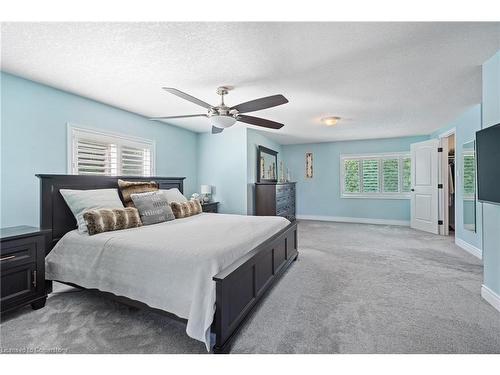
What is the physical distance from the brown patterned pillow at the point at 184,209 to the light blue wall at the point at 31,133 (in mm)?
1457

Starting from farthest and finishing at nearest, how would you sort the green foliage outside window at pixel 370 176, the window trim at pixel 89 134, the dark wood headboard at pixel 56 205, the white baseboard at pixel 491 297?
the green foliage outside window at pixel 370 176, the window trim at pixel 89 134, the dark wood headboard at pixel 56 205, the white baseboard at pixel 491 297

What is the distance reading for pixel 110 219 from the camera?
94.4 inches

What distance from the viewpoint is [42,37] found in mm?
1833

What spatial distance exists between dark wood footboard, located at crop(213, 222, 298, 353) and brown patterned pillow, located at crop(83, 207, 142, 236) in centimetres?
143

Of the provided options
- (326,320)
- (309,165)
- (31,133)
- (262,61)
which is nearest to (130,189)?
(31,133)

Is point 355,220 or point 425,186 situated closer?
point 425,186

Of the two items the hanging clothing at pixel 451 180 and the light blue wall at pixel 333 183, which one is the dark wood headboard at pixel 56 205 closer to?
the light blue wall at pixel 333 183

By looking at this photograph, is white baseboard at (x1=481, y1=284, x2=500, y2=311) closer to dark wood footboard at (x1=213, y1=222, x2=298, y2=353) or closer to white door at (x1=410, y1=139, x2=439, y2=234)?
dark wood footboard at (x1=213, y1=222, x2=298, y2=353)

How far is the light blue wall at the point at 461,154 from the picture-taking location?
363 centimetres

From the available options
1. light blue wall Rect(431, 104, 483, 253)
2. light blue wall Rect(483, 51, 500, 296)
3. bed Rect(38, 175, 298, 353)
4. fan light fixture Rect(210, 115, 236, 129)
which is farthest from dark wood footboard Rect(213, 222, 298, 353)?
light blue wall Rect(431, 104, 483, 253)

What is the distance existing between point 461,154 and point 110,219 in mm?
5639

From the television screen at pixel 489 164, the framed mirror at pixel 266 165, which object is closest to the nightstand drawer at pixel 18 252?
the television screen at pixel 489 164

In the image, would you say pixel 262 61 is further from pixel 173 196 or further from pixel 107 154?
pixel 107 154
